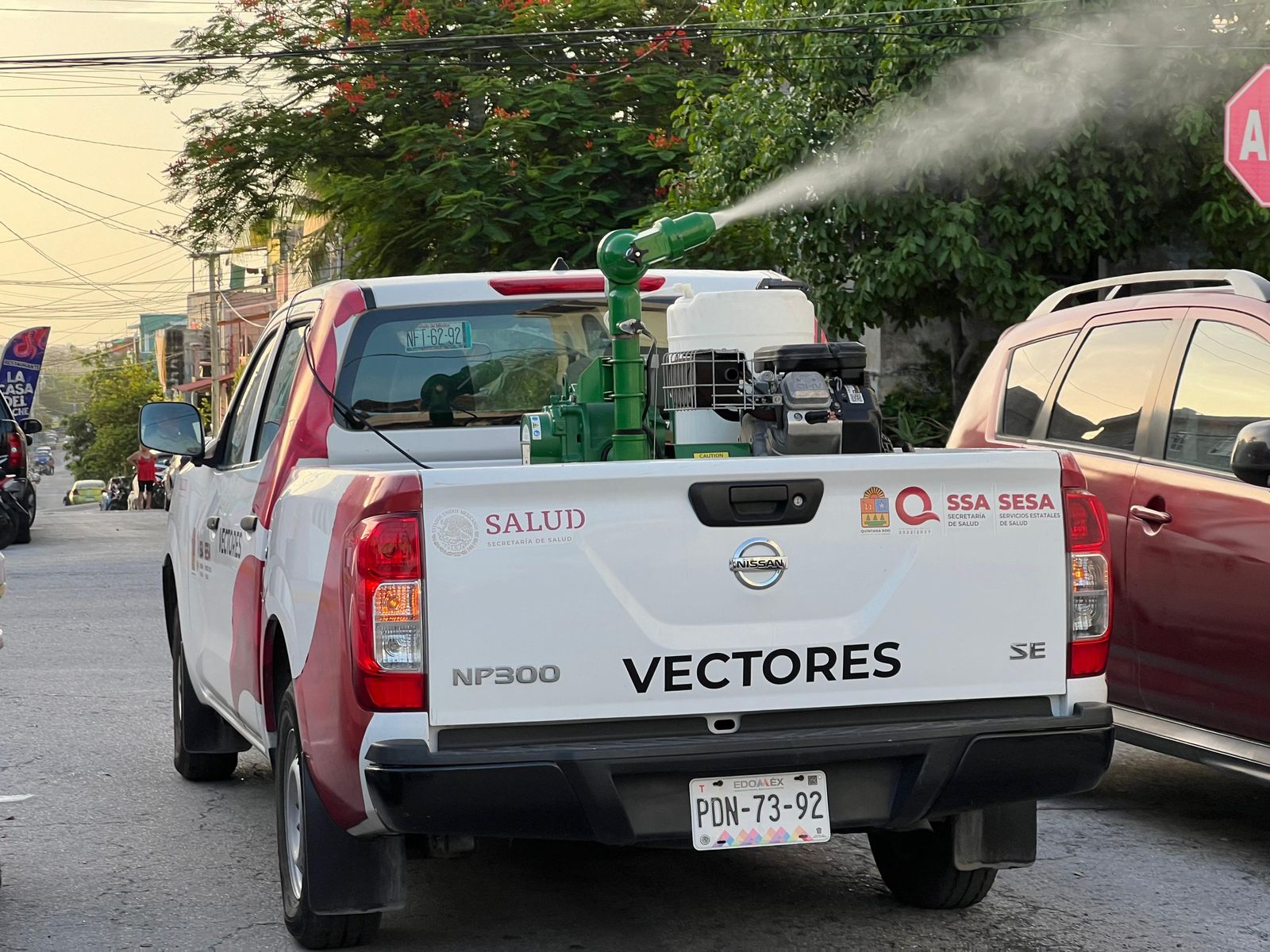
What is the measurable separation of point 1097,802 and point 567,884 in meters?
2.29

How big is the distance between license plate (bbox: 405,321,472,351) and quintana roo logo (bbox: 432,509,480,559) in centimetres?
179

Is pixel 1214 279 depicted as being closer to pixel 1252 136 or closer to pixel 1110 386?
pixel 1110 386

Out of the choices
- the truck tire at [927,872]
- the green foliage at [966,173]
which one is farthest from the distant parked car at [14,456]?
the truck tire at [927,872]

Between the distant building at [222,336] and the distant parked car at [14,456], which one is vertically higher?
the distant building at [222,336]

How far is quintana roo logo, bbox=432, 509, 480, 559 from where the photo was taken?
3871 millimetres

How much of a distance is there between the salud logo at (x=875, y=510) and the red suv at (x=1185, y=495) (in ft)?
5.80

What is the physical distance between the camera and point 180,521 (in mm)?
7074

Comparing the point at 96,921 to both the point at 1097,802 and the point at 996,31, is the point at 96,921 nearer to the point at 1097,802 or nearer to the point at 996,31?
the point at 1097,802

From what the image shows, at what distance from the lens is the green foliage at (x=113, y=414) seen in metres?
111

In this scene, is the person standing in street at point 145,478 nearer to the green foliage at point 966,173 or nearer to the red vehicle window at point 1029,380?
the green foliage at point 966,173

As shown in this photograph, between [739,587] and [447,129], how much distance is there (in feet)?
64.9

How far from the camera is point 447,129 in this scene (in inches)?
905

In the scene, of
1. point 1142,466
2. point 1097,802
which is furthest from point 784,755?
point 1097,802

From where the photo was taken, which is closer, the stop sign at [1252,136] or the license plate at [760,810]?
the license plate at [760,810]
